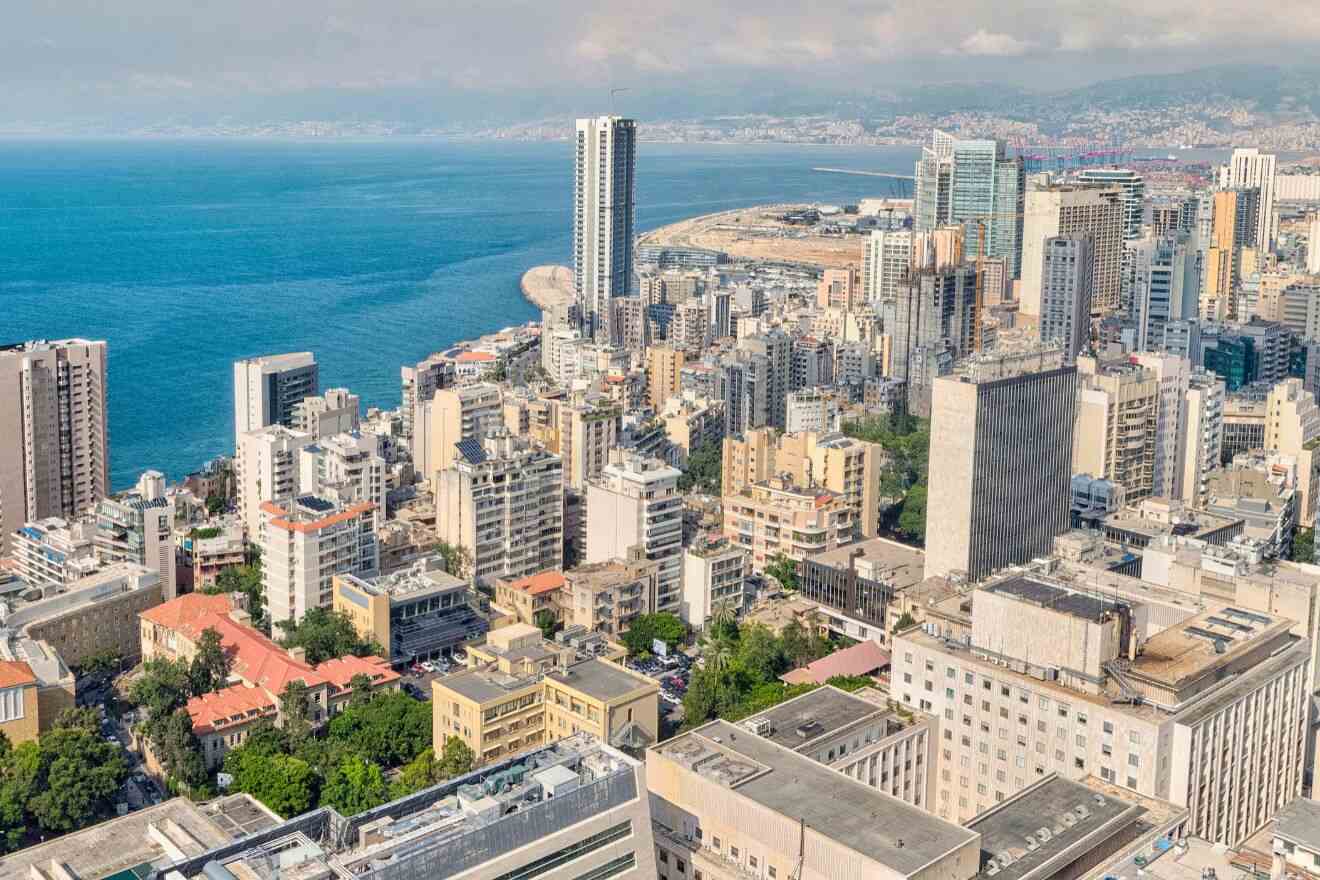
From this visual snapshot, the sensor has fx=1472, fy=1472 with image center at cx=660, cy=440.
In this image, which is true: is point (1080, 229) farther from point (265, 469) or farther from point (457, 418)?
point (265, 469)

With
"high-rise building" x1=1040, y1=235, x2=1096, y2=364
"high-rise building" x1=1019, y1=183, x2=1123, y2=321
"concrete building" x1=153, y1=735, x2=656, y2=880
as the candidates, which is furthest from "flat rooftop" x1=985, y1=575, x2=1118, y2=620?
"high-rise building" x1=1019, y1=183, x2=1123, y2=321

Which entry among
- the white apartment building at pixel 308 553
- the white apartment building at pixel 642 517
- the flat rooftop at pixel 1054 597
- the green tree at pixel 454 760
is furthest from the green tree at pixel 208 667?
the flat rooftop at pixel 1054 597

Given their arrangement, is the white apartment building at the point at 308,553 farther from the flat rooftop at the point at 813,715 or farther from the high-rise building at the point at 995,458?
the flat rooftop at the point at 813,715

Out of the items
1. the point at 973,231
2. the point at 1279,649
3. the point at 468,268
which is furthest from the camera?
the point at 468,268

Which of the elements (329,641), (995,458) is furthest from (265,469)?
(995,458)

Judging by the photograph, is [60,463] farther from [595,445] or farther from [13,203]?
[13,203]

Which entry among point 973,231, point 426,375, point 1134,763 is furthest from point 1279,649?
point 973,231
